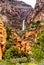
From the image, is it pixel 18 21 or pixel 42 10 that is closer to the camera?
pixel 42 10

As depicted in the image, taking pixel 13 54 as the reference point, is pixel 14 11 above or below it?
below

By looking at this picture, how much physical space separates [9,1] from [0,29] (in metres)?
93.3

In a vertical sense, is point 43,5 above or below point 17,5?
above

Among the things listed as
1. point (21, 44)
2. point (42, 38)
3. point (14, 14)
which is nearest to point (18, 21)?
point (14, 14)

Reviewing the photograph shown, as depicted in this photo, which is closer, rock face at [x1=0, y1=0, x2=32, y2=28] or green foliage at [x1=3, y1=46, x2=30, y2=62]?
green foliage at [x1=3, y1=46, x2=30, y2=62]

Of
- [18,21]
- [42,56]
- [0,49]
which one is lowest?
[18,21]

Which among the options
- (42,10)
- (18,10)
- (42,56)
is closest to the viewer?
(42,56)

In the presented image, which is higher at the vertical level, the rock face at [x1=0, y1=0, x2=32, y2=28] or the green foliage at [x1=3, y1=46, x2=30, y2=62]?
the green foliage at [x1=3, y1=46, x2=30, y2=62]

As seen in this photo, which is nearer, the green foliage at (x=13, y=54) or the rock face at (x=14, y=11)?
the green foliage at (x=13, y=54)

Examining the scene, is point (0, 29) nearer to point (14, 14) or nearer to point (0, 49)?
point (0, 49)

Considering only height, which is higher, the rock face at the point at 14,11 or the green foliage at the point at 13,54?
the green foliage at the point at 13,54

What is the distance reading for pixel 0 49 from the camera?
45.1 m

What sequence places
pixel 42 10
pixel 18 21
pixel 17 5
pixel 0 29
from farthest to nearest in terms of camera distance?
pixel 17 5, pixel 18 21, pixel 42 10, pixel 0 29

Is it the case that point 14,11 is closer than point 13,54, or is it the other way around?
point 13,54
